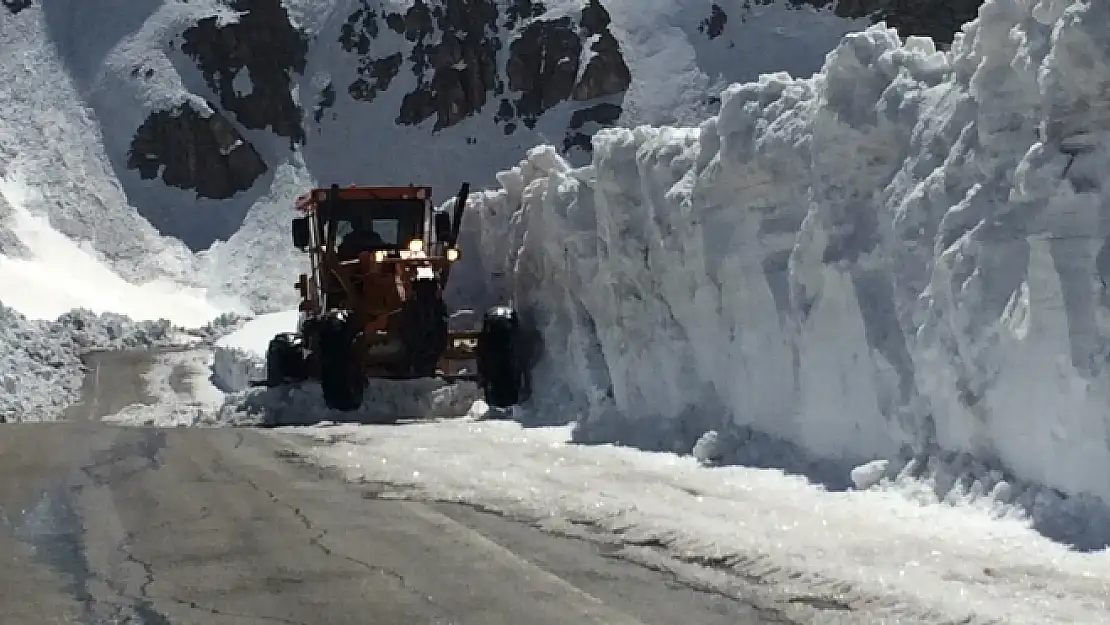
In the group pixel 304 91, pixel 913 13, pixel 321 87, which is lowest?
pixel 304 91

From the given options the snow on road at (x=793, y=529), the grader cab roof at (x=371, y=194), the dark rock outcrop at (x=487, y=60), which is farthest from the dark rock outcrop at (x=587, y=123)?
the snow on road at (x=793, y=529)

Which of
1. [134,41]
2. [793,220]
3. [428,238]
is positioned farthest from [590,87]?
[793,220]

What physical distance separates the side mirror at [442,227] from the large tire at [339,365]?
204 centimetres

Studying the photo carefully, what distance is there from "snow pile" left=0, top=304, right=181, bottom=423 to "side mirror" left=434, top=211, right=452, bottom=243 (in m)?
8.15

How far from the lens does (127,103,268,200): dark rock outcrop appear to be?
5912 centimetres

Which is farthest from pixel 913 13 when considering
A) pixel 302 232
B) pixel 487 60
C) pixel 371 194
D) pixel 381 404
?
pixel 381 404

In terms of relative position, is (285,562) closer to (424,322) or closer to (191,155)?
(424,322)

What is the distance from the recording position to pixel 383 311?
656 inches

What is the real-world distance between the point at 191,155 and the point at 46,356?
3555 centimetres

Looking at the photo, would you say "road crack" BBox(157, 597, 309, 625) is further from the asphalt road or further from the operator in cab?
the operator in cab

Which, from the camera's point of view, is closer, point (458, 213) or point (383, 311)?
point (383, 311)

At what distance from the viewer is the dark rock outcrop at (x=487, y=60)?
2422 inches

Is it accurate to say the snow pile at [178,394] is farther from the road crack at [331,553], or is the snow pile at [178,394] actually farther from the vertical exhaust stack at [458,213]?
the road crack at [331,553]

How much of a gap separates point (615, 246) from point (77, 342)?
22204 mm
